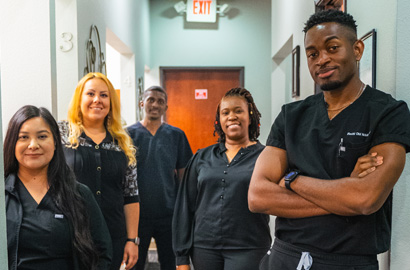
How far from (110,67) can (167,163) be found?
11.3ft

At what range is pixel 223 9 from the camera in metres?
5.41

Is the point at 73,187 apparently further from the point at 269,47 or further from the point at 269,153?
the point at 269,47

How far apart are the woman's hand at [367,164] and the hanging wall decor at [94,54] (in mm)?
2090

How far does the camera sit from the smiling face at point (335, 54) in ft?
3.51

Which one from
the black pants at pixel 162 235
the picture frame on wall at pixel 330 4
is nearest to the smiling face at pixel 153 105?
the black pants at pixel 162 235

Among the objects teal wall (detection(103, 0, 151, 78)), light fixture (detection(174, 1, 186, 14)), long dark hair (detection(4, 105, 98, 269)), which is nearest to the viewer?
long dark hair (detection(4, 105, 98, 269))

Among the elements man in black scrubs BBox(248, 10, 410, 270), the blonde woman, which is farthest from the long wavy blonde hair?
man in black scrubs BBox(248, 10, 410, 270)

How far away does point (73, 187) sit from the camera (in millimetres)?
1411

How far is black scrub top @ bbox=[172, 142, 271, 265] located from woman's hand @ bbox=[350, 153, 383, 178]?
2.43 ft

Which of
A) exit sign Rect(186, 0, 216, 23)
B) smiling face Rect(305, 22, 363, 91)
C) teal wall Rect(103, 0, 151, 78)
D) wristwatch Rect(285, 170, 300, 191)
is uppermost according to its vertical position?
exit sign Rect(186, 0, 216, 23)

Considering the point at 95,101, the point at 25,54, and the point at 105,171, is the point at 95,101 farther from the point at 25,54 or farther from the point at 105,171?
the point at 25,54

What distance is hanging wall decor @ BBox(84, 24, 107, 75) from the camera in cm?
266

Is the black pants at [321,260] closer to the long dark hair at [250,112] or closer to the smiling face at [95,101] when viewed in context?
the long dark hair at [250,112]

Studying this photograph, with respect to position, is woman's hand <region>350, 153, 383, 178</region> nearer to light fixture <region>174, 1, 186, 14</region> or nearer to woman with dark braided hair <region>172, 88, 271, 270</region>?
woman with dark braided hair <region>172, 88, 271, 270</region>
